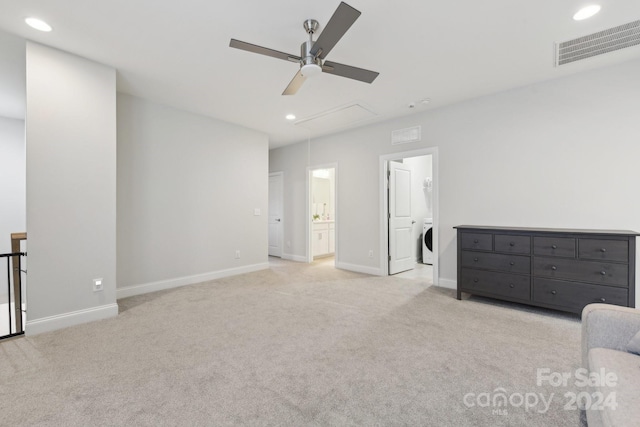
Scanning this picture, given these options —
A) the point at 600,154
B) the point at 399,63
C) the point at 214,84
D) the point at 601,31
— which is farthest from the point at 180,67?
the point at 600,154

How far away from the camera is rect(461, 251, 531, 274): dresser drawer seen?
2.98 metres

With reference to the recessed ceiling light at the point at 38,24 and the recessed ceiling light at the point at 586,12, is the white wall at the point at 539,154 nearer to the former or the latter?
the recessed ceiling light at the point at 586,12

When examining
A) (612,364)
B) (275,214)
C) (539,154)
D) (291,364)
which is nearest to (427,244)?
(539,154)

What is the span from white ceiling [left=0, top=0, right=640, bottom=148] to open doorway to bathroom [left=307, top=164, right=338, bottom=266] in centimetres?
242

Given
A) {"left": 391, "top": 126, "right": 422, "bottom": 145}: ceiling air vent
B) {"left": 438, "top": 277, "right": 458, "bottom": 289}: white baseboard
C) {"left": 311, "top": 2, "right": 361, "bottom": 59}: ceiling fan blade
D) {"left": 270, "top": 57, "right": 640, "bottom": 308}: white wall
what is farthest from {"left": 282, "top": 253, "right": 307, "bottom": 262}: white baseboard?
{"left": 311, "top": 2, "right": 361, "bottom": 59}: ceiling fan blade

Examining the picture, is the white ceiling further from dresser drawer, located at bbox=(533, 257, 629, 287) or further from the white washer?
the white washer

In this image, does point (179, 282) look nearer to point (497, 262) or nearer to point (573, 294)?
point (497, 262)

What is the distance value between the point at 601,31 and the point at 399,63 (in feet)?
5.30

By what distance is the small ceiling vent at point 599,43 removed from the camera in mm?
2279

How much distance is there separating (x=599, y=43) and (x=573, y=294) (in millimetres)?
2316

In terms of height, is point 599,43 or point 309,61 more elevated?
point 599,43

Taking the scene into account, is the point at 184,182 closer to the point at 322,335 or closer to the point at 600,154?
the point at 322,335

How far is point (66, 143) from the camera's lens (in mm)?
2617

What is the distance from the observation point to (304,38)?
238cm
